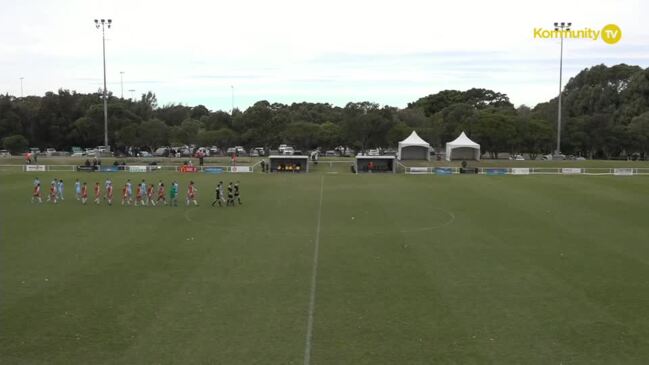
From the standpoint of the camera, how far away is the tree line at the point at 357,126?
76.6 m

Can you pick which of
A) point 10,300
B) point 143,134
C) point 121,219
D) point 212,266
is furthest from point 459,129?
point 10,300

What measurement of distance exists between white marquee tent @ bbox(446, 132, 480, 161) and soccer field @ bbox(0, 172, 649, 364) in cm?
3556

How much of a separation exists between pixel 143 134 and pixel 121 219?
5309cm

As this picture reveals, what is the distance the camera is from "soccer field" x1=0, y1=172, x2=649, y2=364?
464 inches

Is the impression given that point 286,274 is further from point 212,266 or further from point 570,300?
point 570,300

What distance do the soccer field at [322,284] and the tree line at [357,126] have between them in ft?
153

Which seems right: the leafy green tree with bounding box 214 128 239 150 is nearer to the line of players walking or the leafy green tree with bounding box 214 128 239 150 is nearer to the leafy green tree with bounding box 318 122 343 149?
the leafy green tree with bounding box 318 122 343 149

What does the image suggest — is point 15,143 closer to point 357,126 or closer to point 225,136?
point 225,136

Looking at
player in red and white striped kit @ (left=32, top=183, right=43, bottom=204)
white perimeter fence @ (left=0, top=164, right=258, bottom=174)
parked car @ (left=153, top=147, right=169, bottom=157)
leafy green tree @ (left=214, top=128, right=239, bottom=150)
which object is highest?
leafy green tree @ (left=214, top=128, right=239, bottom=150)

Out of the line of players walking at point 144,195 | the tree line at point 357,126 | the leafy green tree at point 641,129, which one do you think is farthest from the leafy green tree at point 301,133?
the line of players walking at point 144,195

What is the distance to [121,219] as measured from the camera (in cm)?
2716

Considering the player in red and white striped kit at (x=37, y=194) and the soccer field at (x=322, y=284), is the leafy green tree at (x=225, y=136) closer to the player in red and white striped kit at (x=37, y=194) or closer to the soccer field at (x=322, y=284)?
the player in red and white striped kit at (x=37, y=194)

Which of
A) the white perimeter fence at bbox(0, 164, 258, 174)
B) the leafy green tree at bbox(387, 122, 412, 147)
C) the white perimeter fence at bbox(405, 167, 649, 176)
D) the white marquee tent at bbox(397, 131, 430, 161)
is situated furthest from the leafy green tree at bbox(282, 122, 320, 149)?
the white perimeter fence at bbox(405, 167, 649, 176)

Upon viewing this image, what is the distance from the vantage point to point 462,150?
68688mm
